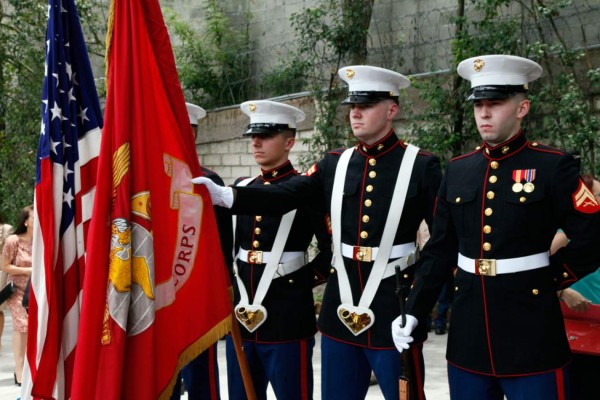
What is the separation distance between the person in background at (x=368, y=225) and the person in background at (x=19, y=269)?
4.00 meters

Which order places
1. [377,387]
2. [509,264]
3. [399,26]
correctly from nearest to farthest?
[509,264] → [377,387] → [399,26]

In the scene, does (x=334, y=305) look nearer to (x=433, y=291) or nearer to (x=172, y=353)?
(x=433, y=291)

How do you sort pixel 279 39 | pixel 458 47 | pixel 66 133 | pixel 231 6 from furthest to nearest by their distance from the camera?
pixel 231 6
pixel 279 39
pixel 458 47
pixel 66 133

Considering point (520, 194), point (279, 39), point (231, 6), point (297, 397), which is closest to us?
point (520, 194)

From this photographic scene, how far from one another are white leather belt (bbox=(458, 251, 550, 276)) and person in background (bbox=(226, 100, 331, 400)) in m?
1.12

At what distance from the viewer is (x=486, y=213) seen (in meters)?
3.75

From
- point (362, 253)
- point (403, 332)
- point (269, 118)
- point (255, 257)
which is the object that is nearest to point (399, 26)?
point (269, 118)

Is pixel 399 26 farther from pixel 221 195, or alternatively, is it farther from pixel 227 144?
pixel 221 195

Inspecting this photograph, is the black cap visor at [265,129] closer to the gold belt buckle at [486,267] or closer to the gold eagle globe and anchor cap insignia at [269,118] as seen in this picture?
the gold eagle globe and anchor cap insignia at [269,118]

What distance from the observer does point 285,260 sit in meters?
4.75

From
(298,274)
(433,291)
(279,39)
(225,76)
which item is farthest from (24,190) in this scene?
(433,291)

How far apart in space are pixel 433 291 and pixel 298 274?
3.36ft

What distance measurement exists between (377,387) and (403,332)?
3.26m

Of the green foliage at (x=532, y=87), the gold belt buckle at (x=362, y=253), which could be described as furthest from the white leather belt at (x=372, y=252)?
the green foliage at (x=532, y=87)
